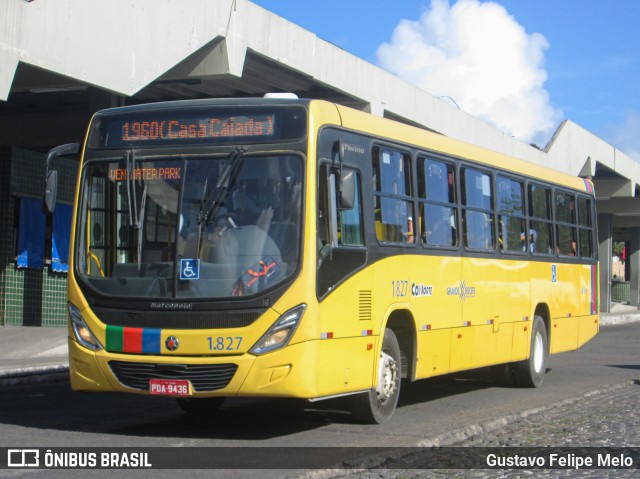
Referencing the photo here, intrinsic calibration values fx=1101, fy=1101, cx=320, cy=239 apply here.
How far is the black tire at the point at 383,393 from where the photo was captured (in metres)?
10.7

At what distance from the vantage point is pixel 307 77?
24844 millimetres

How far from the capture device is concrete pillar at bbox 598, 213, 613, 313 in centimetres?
5438

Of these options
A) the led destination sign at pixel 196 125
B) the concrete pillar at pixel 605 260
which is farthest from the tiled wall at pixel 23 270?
the concrete pillar at pixel 605 260

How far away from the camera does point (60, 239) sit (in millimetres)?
25328

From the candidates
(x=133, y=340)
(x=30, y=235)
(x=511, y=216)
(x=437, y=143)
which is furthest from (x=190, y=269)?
(x=30, y=235)

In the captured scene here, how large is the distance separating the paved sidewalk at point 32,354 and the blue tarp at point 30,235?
1.66 metres

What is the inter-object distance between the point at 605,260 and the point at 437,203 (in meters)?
45.0

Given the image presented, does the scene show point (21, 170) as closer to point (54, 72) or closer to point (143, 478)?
point (54, 72)

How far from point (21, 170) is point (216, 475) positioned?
17446 mm

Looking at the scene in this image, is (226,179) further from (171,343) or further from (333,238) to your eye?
(171,343)

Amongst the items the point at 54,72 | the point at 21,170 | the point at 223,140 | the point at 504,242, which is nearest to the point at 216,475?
the point at 223,140

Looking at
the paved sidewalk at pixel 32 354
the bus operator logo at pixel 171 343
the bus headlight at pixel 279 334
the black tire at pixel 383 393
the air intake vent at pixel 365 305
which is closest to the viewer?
the bus headlight at pixel 279 334

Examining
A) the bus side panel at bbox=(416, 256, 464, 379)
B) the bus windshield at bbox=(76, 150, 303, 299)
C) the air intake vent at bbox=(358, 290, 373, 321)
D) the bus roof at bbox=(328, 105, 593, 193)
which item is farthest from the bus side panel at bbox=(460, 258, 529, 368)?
the bus windshield at bbox=(76, 150, 303, 299)

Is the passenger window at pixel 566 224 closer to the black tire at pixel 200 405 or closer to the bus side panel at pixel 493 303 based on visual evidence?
the bus side panel at pixel 493 303
